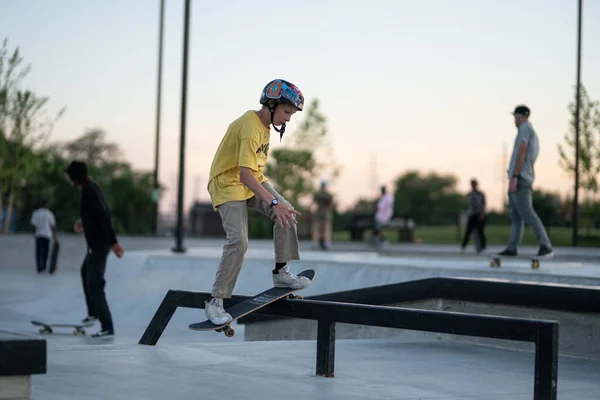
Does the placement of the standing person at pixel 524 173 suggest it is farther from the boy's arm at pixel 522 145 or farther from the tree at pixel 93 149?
the tree at pixel 93 149

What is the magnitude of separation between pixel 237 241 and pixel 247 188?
1.30 feet

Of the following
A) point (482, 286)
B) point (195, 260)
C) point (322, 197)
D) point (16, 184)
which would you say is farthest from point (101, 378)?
point (16, 184)

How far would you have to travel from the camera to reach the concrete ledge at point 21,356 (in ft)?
14.0

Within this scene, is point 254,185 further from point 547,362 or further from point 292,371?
point 547,362

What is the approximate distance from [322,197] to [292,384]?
54.9 ft

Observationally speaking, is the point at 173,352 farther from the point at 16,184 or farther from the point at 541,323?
the point at 16,184

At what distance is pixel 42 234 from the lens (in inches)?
770

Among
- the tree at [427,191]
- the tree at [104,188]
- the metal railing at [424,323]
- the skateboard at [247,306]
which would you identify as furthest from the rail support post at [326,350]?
the tree at [427,191]

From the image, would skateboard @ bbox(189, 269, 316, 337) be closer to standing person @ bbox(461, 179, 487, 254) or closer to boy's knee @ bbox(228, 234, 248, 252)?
boy's knee @ bbox(228, 234, 248, 252)

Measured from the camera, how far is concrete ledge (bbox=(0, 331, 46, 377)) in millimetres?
4273

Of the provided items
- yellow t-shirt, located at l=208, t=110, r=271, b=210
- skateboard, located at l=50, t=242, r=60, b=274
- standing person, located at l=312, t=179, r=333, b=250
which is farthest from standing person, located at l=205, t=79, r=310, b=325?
standing person, located at l=312, t=179, r=333, b=250

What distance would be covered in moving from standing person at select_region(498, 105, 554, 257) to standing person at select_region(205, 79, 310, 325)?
4844 millimetres

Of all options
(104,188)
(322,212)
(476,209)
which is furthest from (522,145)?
(104,188)

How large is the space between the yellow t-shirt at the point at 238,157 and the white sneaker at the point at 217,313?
0.70 meters
